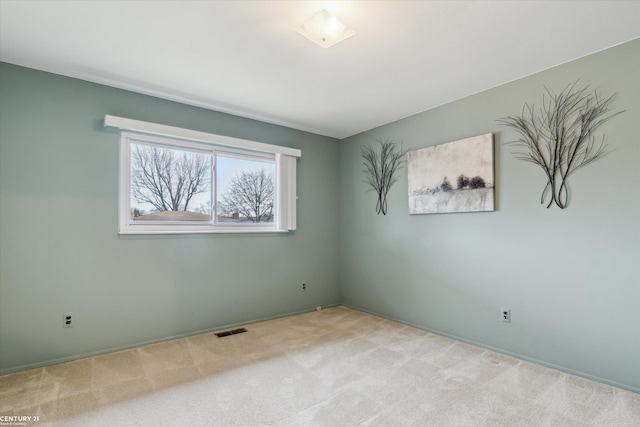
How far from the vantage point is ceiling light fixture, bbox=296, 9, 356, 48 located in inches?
72.9

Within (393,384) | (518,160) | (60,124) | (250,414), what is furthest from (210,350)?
(518,160)

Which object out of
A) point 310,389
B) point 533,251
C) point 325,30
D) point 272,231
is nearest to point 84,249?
point 272,231

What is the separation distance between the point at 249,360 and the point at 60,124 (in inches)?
99.6

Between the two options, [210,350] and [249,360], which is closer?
[249,360]

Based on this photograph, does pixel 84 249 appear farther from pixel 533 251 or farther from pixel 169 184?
pixel 533 251

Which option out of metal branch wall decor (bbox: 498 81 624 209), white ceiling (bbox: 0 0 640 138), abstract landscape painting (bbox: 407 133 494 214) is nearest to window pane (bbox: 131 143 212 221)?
white ceiling (bbox: 0 0 640 138)

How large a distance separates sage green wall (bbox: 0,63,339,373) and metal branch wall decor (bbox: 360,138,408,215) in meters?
1.64

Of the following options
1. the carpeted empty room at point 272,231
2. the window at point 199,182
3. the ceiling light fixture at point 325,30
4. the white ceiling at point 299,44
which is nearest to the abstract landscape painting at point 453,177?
the carpeted empty room at point 272,231

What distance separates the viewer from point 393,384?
7.32 feet

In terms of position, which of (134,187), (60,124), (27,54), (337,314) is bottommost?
(337,314)

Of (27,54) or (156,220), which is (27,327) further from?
(27,54)

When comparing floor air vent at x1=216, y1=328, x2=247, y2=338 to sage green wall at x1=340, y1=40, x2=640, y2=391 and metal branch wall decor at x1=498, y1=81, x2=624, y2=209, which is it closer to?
sage green wall at x1=340, y1=40, x2=640, y2=391

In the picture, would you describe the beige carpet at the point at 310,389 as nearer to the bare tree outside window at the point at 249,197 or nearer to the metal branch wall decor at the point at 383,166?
the bare tree outside window at the point at 249,197

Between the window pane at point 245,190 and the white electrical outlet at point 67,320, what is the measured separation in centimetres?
154
